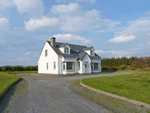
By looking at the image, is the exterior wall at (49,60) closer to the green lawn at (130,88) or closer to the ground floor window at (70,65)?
the ground floor window at (70,65)

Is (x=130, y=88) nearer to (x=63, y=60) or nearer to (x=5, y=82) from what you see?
(x=5, y=82)

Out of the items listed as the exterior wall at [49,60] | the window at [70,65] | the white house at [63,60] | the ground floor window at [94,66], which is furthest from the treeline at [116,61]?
the exterior wall at [49,60]

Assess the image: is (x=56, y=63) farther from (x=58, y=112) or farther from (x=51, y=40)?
(x=58, y=112)

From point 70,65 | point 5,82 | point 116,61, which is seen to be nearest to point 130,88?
point 5,82

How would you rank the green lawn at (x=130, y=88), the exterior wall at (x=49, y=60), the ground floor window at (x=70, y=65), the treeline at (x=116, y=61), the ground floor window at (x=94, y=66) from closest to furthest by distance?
the green lawn at (x=130, y=88) < the exterior wall at (x=49, y=60) < the ground floor window at (x=70, y=65) < the ground floor window at (x=94, y=66) < the treeline at (x=116, y=61)

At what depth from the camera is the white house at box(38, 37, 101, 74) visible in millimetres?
27641

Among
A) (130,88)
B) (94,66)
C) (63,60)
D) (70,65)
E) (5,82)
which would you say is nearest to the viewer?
(130,88)

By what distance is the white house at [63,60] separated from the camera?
2764cm

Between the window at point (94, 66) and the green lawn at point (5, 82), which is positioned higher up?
the window at point (94, 66)

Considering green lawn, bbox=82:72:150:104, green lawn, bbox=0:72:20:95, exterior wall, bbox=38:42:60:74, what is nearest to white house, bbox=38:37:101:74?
exterior wall, bbox=38:42:60:74

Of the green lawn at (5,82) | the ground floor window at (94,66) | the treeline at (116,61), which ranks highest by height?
the treeline at (116,61)

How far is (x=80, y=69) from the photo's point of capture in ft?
96.9

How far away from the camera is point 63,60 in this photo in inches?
1069

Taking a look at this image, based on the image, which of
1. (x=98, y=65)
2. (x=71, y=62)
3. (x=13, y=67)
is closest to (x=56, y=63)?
→ (x=71, y=62)
